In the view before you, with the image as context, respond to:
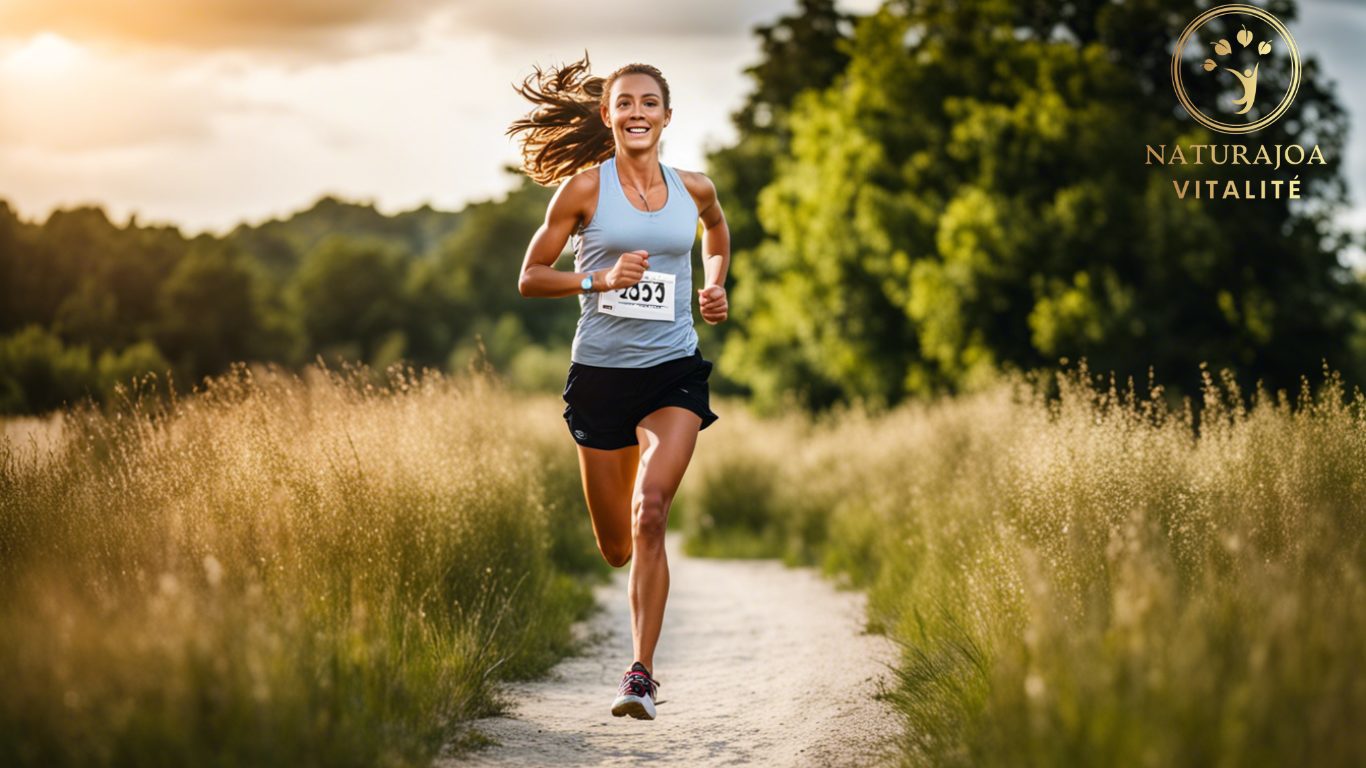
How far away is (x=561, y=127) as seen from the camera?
7348mm

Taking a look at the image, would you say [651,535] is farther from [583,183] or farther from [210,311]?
[210,311]

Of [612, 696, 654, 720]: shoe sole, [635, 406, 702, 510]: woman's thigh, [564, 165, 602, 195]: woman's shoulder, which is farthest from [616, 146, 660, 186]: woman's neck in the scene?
[612, 696, 654, 720]: shoe sole

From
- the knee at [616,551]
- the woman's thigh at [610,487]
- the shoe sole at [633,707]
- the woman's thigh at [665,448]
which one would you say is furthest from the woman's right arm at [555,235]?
the shoe sole at [633,707]

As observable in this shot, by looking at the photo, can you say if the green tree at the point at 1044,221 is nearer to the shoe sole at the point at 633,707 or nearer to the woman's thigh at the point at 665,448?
the woman's thigh at the point at 665,448

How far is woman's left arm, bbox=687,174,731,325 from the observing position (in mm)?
6324

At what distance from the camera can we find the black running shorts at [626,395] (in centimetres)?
621

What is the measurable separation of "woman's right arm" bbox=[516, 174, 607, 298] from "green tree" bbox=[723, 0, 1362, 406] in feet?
57.8

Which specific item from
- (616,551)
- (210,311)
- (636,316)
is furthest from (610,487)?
(210,311)

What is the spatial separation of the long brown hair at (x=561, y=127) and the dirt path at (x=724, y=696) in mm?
2859

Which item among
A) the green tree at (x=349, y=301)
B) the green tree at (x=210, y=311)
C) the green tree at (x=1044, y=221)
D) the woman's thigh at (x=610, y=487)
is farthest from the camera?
the green tree at (x=349, y=301)

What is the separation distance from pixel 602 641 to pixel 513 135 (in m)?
3.58

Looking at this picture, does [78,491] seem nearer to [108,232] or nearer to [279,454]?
[279,454]

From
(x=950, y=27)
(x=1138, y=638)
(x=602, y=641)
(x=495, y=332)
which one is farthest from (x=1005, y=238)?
(x=495, y=332)

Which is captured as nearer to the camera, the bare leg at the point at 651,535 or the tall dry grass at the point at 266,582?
the tall dry grass at the point at 266,582
